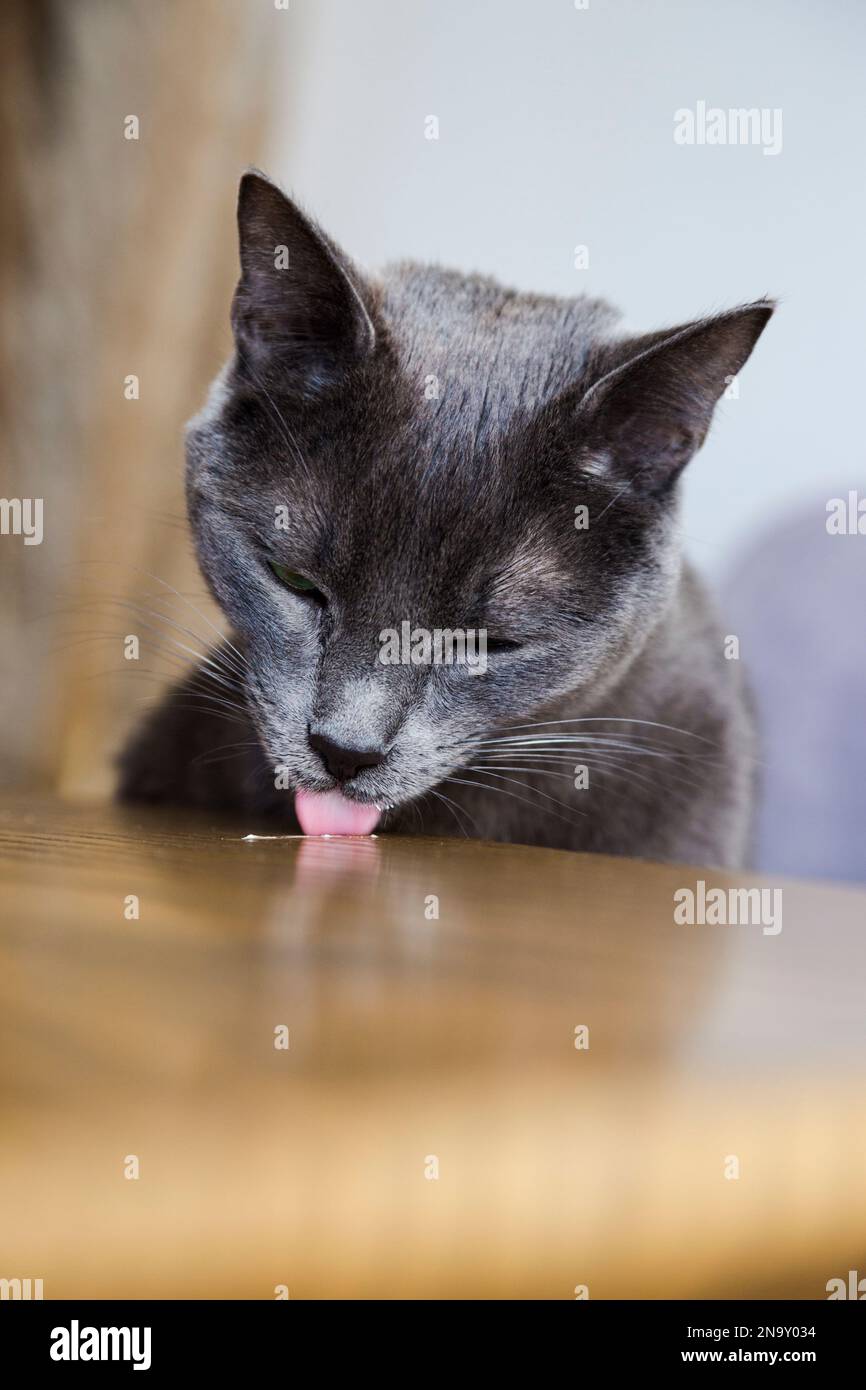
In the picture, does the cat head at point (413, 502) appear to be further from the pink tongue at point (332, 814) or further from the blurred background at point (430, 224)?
the blurred background at point (430, 224)

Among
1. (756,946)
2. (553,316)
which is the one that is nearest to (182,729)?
(553,316)

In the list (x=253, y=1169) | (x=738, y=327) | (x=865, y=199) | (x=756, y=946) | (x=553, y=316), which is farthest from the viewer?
(x=865, y=199)

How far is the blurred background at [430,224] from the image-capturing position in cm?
179

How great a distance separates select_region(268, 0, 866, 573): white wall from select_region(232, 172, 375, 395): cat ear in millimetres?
857

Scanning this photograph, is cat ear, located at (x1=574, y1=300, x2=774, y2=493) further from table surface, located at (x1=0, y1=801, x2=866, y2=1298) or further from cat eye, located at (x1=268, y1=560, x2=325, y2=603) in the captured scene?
table surface, located at (x1=0, y1=801, x2=866, y2=1298)

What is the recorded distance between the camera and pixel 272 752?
3.17 feet

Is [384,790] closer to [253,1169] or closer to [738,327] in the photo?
[738,327]

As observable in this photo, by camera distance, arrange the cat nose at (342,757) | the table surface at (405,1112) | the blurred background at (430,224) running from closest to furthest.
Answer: the table surface at (405,1112)
the cat nose at (342,757)
the blurred background at (430,224)

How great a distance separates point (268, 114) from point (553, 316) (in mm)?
1034

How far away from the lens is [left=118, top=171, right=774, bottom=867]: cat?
3.05 ft

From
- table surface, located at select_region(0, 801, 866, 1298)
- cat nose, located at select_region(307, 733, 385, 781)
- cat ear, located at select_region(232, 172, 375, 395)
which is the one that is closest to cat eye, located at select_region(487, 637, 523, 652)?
cat nose, located at select_region(307, 733, 385, 781)

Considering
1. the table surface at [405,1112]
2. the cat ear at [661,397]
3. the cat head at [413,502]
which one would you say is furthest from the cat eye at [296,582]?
the table surface at [405,1112]

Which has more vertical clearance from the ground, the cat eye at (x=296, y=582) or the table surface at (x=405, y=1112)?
the cat eye at (x=296, y=582)

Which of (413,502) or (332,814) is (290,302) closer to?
(413,502)
